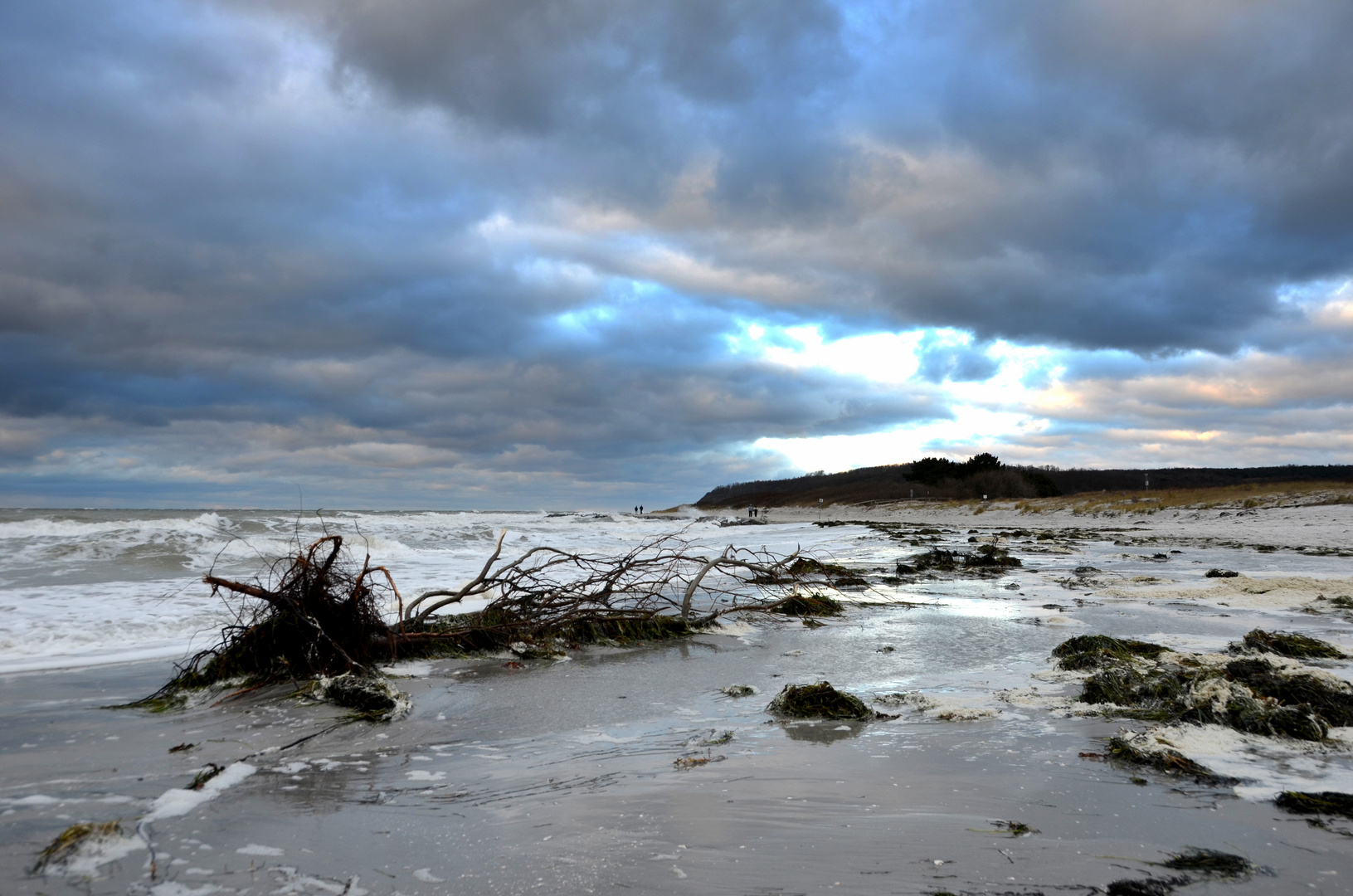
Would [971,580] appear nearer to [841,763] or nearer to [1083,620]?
[1083,620]

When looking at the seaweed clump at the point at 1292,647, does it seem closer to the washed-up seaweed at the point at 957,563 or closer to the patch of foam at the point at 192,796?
the patch of foam at the point at 192,796

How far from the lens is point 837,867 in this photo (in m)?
2.23

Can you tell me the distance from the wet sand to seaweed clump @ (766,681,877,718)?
0.18 meters

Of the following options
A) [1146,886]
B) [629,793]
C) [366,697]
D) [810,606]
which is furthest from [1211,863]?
[810,606]

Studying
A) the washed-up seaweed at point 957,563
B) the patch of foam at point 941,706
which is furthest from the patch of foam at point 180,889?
the washed-up seaweed at point 957,563

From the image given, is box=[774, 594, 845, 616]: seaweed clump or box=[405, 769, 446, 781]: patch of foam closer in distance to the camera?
box=[405, 769, 446, 781]: patch of foam

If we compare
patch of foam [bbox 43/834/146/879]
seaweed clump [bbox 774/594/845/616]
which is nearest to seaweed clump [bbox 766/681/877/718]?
patch of foam [bbox 43/834/146/879]

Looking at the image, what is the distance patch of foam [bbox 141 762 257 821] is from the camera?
274cm

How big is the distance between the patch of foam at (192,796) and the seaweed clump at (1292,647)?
20.6 ft

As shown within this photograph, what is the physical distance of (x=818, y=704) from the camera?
13.4ft

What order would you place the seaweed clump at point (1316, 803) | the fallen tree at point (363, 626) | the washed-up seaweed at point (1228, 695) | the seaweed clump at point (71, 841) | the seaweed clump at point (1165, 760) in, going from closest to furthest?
1. the seaweed clump at point (71, 841)
2. the seaweed clump at point (1316, 803)
3. the seaweed clump at point (1165, 760)
4. the washed-up seaweed at point (1228, 695)
5. the fallen tree at point (363, 626)

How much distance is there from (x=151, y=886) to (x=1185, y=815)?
3.26 m

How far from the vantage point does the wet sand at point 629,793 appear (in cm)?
221

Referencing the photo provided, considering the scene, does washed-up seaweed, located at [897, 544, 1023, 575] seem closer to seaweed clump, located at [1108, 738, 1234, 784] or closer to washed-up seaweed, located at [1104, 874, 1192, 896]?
seaweed clump, located at [1108, 738, 1234, 784]
